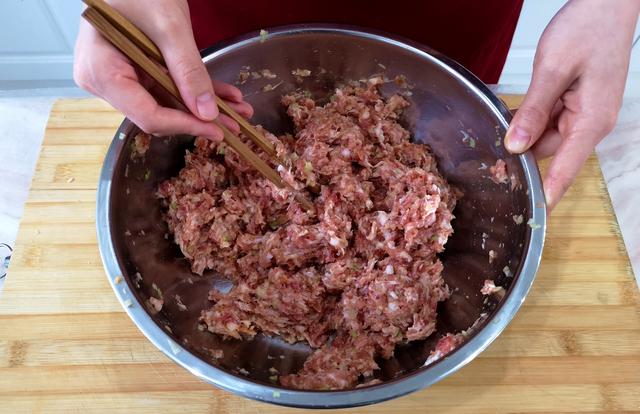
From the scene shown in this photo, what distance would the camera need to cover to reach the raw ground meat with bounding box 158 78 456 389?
185 centimetres

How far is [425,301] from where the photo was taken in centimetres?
186

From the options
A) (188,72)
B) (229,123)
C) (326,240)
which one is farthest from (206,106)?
(326,240)

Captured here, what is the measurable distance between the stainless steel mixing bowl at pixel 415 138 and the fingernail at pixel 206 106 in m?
0.43

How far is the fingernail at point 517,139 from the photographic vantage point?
66.1 inches

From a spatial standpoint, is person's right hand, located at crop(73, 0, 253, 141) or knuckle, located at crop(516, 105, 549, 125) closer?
person's right hand, located at crop(73, 0, 253, 141)

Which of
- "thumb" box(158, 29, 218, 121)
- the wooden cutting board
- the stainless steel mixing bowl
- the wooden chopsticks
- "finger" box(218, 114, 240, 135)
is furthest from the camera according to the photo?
the wooden cutting board

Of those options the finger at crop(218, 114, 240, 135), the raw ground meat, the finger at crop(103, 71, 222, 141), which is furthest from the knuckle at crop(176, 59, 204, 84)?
the raw ground meat

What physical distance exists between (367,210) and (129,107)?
3.17 ft

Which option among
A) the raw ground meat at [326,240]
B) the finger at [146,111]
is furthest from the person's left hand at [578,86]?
the finger at [146,111]

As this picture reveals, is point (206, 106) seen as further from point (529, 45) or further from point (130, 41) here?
point (529, 45)

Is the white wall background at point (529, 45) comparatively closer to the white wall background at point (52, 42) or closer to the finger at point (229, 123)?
the white wall background at point (52, 42)

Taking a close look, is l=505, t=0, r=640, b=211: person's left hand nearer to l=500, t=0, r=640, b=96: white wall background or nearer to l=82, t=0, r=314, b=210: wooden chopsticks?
l=82, t=0, r=314, b=210: wooden chopsticks

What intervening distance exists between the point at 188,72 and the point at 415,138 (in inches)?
42.7

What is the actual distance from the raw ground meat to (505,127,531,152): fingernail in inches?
12.6
